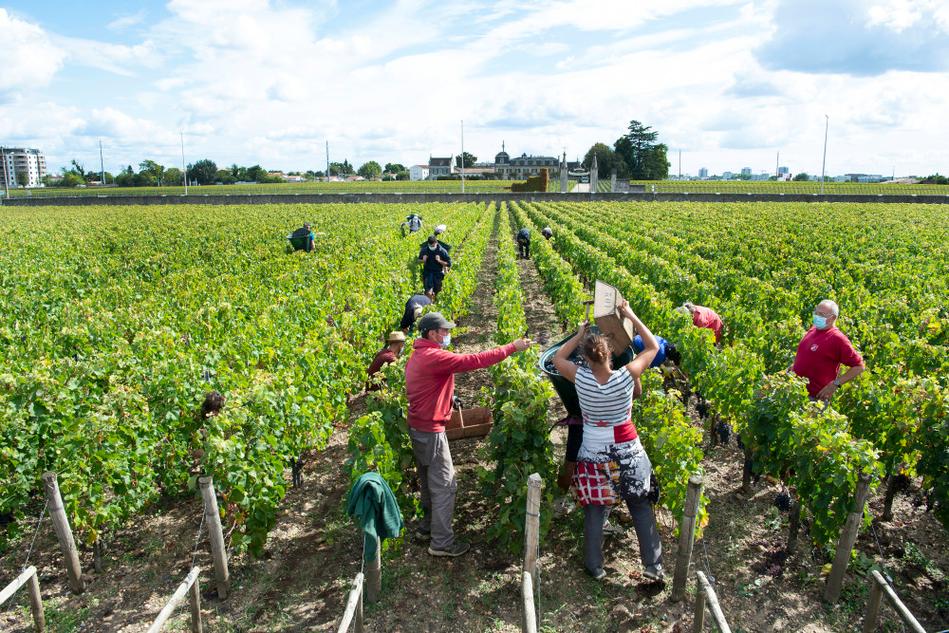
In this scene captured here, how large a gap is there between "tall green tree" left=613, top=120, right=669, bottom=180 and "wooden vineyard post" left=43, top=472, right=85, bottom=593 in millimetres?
106234

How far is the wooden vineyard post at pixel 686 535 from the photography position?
14.0 ft

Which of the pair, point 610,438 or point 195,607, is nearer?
point 195,607

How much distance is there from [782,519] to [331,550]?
14.0ft

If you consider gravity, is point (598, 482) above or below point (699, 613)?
above

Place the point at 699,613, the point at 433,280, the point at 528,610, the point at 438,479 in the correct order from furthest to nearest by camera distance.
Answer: the point at 433,280 < the point at 438,479 < the point at 699,613 < the point at 528,610

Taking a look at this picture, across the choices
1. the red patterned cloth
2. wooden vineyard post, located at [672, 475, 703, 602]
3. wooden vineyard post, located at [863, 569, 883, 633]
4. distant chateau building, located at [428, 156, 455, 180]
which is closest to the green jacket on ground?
the red patterned cloth

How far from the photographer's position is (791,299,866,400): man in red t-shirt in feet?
19.1

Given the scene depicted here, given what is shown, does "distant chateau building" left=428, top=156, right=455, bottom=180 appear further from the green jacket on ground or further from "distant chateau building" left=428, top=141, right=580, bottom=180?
the green jacket on ground

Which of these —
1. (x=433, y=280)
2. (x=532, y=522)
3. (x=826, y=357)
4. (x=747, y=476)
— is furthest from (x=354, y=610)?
(x=433, y=280)

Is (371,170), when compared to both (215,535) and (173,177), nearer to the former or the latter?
(173,177)

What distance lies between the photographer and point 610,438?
445 centimetres

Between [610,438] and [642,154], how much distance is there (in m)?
109

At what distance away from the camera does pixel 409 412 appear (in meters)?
5.08

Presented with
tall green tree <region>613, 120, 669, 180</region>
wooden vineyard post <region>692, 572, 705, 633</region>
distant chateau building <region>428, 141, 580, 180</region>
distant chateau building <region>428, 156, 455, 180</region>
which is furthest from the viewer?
distant chateau building <region>428, 156, 455, 180</region>
